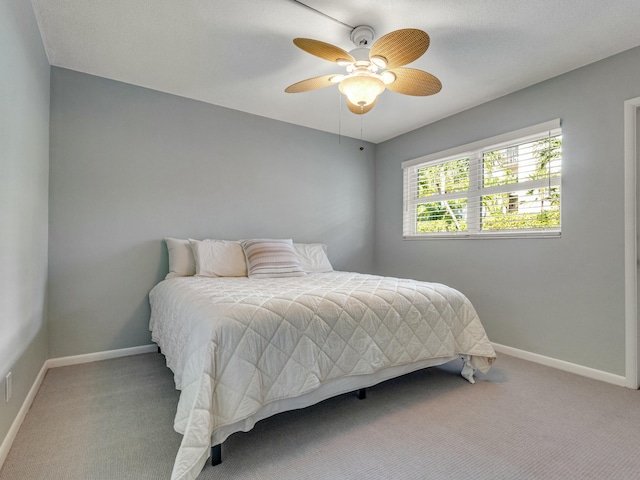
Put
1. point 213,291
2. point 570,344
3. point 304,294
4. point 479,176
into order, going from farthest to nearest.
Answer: point 479,176 < point 570,344 < point 213,291 < point 304,294

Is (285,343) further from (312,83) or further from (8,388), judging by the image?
(312,83)

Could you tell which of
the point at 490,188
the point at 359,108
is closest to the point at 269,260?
the point at 359,108

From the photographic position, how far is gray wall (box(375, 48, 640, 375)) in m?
2.32

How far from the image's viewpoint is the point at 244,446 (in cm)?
154

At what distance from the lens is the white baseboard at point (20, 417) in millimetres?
1441

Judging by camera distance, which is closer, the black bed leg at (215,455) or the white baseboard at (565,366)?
the black bed leg at (215,455)

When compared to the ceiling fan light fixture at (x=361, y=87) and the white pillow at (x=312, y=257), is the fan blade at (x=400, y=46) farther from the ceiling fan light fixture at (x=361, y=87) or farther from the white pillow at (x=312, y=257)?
the white pillow at (x=312, y=257)

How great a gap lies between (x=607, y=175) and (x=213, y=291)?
290 centimetres

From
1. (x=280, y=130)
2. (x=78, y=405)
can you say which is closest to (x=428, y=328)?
(x=78, y=405)

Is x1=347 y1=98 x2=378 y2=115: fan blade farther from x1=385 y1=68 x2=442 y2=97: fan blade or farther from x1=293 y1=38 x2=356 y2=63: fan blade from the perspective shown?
x1=293 y1=38 x2=356 y2=63: fan blade

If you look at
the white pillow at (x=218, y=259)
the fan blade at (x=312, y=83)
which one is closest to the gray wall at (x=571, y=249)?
the fan blade at (x=312, y=83)

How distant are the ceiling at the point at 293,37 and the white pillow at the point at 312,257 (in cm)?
153

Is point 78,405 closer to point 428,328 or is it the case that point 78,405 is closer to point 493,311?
point 428,328

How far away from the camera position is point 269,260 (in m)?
2.91
